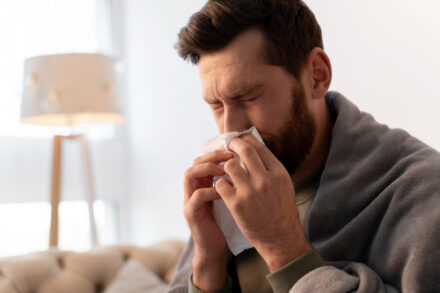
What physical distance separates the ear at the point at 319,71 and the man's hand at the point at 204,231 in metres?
0.28

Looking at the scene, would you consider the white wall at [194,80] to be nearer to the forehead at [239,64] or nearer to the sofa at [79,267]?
the forehead at [239,64]

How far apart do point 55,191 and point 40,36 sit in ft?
5.20

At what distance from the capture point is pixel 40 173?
12.3 feet

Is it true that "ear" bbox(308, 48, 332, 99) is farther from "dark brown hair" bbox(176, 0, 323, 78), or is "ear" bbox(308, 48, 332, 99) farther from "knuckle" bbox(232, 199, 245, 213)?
"knuckle" bbox(232, 199, 245, 213)

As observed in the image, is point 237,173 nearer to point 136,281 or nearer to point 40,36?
point 136,281

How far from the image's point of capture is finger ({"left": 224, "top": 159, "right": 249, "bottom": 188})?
97cm

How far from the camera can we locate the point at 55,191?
269 centimetres

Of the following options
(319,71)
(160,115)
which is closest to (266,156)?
(319,71)

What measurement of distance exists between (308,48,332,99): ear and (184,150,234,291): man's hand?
282 mm

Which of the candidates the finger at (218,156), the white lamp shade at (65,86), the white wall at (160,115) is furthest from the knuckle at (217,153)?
the white wall at (160,115)

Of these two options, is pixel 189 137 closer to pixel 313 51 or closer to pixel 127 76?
pixel 127 76

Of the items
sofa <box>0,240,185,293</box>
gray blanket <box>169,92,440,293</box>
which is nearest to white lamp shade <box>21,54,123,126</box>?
sofa <box>0,240,185,293</box>

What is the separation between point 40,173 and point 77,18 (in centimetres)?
118

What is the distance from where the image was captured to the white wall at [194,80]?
1.66 m
